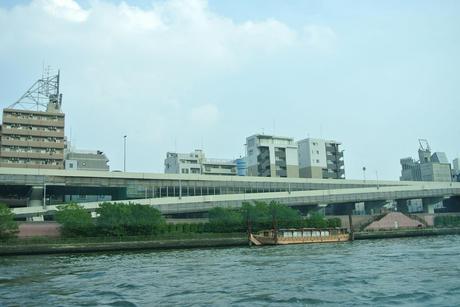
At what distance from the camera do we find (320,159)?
459 feet

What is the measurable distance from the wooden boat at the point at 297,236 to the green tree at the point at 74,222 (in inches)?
850

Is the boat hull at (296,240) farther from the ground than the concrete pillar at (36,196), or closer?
closer

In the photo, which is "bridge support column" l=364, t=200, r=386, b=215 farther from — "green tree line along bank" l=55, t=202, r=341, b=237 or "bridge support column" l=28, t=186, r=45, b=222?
"bridge support column" l=28, t=186, r=45, b=222

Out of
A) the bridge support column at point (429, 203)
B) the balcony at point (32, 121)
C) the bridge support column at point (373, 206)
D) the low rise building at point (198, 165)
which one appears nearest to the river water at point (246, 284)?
the bridge support column at point (373, 206)

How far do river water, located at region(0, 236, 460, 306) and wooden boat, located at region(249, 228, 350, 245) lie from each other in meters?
29.0

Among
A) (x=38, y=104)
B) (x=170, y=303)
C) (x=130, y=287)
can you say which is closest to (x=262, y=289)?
(x=170, y=303)

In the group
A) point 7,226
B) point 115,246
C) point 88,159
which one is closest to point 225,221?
point 115,246

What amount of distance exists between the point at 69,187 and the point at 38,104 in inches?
1418

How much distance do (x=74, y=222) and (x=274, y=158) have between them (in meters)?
77.1

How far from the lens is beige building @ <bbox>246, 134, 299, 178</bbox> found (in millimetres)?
133875

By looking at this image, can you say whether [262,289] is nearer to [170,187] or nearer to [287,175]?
[170,187]

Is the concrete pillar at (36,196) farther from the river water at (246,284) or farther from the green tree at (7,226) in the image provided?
the river water at (246,284)

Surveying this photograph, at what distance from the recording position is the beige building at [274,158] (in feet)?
439

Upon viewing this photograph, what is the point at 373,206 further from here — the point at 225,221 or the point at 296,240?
the point at 225,221
